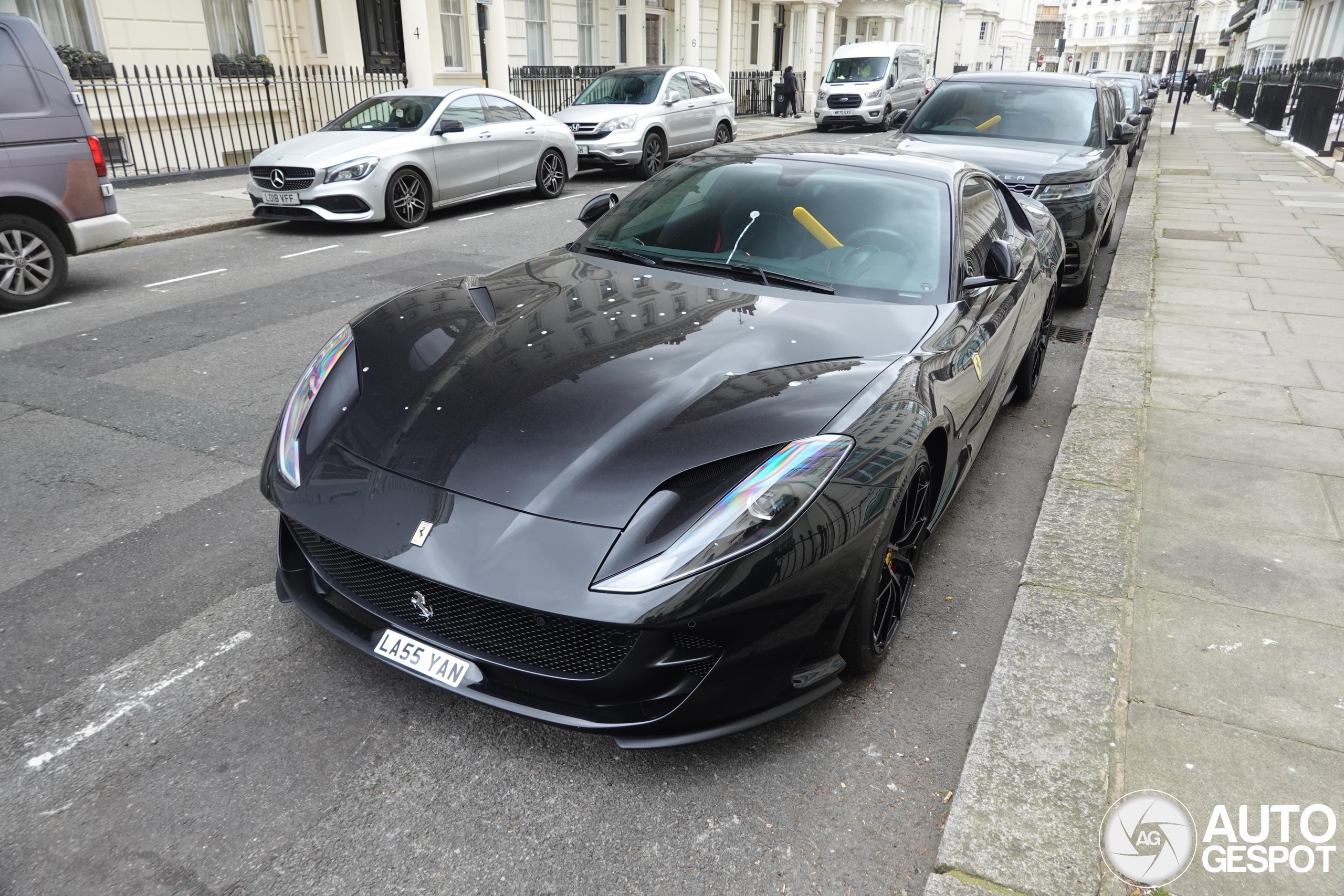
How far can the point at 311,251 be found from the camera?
9180 mm

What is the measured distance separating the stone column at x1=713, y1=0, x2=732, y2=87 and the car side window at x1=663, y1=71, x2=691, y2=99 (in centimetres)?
1377

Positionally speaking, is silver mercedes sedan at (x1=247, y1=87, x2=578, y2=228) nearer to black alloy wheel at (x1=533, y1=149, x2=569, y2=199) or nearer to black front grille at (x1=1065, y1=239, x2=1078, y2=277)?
black alloy wheel at (x1=533, y1=149, x2=569, y2=199)

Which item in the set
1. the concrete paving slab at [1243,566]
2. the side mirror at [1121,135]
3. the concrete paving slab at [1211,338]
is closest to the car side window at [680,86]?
the side mirror at [1121,135]

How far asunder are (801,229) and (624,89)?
43.9ft

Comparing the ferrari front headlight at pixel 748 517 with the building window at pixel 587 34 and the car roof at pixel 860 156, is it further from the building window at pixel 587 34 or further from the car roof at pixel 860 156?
the building window at pixel 587 34

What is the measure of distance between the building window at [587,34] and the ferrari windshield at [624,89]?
9.12 m

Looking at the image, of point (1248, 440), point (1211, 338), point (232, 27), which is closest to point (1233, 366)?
point (1211, 338)

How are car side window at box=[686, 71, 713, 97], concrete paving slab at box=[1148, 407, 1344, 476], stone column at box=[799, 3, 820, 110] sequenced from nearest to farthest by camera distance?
concrete paving slab at box=[1148, 407, 1344, 476], car side window at box=[686, 71, 713, 97], stone column at box=[799, 3, 820, 110]

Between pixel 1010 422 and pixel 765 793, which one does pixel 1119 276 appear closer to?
pixel 1010 422

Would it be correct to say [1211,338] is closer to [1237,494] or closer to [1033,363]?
[1033,363]

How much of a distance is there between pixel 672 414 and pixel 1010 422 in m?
3.31

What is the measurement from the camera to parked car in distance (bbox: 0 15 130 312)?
6.58 metres

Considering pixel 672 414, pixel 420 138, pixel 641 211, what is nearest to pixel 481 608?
pixel 672 414

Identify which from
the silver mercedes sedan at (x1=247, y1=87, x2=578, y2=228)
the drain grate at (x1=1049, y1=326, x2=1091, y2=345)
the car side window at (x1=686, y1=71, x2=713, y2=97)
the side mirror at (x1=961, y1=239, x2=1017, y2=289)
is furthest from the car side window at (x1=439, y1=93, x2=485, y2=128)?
the side mirror at (x1=961, y1=239, x2=1017, y2=289)
